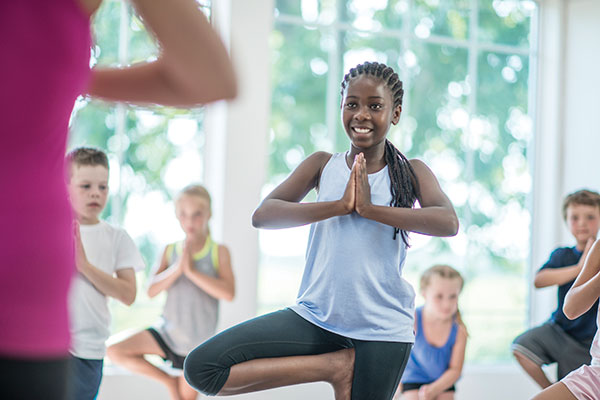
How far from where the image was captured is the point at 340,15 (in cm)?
538

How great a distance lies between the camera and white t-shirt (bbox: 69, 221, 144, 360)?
295 cm

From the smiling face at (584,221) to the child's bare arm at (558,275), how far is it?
95 mm

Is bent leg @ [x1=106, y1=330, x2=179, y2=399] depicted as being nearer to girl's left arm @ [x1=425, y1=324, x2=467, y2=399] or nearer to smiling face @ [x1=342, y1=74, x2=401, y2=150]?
girl's left arm @ [x1=425, y1=324, x2=467, y2=399]

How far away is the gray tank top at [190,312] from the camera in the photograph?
3.74 meters

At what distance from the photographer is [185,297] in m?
3.84

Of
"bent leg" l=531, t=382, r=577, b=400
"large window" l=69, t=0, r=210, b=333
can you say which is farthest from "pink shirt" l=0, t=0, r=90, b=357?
"large window" l=69, t=0, r=210, b=333

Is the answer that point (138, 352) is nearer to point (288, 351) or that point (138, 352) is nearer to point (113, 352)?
point (113, 352)

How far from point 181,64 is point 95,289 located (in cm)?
239

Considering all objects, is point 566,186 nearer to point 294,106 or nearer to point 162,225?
point 294,106

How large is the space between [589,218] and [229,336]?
7.94 feet

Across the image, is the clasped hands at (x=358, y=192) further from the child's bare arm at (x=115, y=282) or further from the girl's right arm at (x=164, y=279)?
the girl's right arm at (x=164, y=279)

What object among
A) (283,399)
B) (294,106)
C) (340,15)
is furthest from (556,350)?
(340,15)

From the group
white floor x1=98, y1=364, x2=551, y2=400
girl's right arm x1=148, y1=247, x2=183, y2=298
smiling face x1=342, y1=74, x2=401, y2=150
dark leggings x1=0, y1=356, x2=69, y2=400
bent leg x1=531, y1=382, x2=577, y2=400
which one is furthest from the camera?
white floor x1=98, y1=364, x2=551, y2=400

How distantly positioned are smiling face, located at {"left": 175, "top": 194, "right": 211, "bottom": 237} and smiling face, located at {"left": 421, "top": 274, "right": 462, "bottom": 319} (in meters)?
1.32
